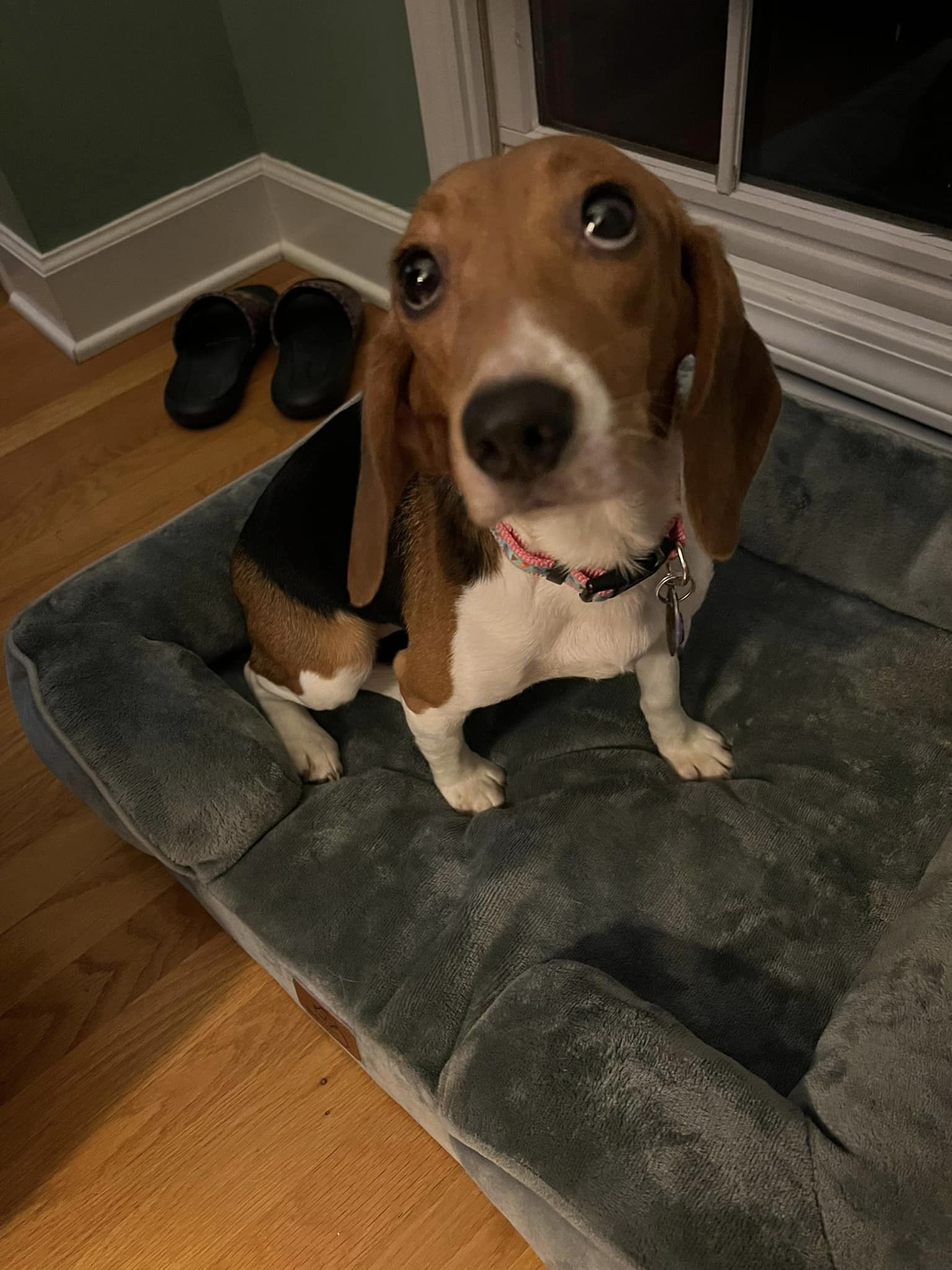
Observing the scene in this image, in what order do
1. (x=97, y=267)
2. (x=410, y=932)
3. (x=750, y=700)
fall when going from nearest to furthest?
(x=410, y=932) → (x=750, y=700) → (x=97, y=267)

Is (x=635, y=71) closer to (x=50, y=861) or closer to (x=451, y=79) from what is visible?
(x=451, y=79)

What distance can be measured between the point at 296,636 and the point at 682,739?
2.33 ft

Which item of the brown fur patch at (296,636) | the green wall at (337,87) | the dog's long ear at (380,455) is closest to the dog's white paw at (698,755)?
the brown fur patch at (296,636)

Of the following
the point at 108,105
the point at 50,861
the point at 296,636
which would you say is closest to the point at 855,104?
the point at 296,636

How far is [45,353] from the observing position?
129 inches

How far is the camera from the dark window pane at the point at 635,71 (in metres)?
2.31

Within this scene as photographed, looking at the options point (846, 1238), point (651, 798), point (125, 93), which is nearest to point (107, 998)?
point (651, 798)

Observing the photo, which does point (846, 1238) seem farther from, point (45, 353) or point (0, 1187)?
point (45, 353)

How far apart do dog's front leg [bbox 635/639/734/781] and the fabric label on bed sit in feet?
2.36

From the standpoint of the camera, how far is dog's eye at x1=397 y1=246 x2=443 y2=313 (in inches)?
44.0

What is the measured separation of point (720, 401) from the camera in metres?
1.17

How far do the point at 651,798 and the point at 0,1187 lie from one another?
126 centimetres

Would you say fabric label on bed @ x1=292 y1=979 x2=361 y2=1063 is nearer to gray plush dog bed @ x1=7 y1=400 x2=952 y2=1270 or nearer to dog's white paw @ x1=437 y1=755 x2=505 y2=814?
gray plush dog bed @ x1=7 y1=400 x2=952 y2=1270

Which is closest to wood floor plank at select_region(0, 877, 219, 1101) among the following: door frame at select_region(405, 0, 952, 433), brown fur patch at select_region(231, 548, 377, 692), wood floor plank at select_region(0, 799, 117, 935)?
wood floor plank at select_region(0, 799, 117, 935)
